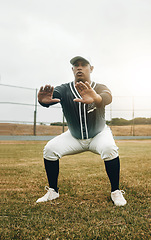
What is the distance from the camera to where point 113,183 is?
2666 mm

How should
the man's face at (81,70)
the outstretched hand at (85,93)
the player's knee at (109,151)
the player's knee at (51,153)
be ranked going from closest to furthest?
1. the outstretched hand at (85,93)
2. the player's knee at (109,151)
3. the player's knee at (51,153)
4. the man's face at (81,70)

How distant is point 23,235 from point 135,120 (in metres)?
23.0

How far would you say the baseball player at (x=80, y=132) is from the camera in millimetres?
2636

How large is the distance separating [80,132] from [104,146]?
1.35 ft

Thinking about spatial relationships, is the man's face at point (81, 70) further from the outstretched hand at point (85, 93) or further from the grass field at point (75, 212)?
A: the grass field at point (75, 212)

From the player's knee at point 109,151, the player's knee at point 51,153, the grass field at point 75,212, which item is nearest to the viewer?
the grass field at point 75,212

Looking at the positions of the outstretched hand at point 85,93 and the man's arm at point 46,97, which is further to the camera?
the man's arm at point 46,97

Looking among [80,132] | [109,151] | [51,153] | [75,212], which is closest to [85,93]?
[80,132]

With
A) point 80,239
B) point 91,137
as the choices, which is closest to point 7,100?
point 91,137

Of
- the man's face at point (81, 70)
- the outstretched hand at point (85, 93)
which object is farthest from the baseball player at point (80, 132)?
the outstretched hand at point (85, 93)

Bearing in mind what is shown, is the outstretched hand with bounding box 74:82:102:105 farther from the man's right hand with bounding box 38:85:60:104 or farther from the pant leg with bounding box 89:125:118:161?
the pant leg with bounding box 89:125:118:161

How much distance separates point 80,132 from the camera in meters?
A: 2.87

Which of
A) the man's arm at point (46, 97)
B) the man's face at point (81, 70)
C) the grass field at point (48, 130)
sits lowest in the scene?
the grass field at point (48, 130)

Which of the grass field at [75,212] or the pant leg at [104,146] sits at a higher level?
the pant leg at [104,146]
